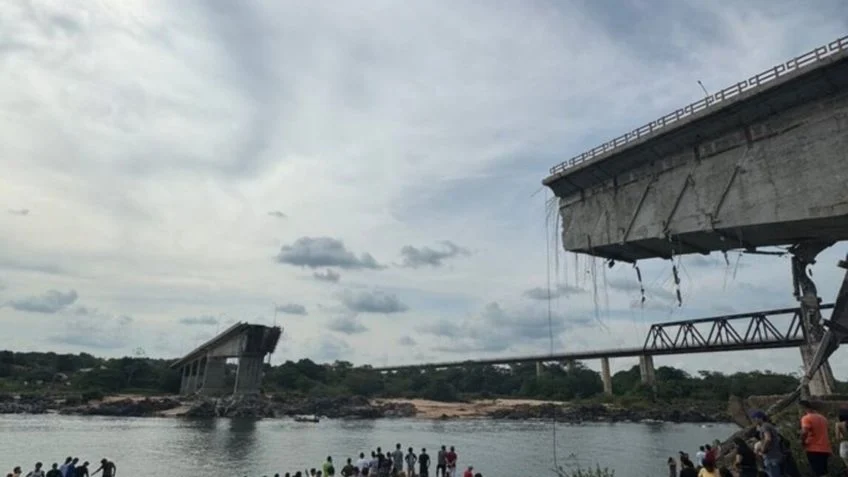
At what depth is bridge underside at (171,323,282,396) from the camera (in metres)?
93.9

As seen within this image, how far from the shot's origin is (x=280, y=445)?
49.3 metres

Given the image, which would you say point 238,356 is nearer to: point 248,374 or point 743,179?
point 248,374

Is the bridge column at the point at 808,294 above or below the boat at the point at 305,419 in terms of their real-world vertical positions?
above

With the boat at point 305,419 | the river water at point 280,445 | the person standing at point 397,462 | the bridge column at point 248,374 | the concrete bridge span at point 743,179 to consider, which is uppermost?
the concrete bridge span at point 743,179

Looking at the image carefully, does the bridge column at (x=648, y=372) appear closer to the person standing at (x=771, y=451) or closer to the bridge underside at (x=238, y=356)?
the bridge underside at (x=238, y=356)

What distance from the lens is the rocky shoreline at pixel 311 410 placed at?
269 ft

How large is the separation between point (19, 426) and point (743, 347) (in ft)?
218

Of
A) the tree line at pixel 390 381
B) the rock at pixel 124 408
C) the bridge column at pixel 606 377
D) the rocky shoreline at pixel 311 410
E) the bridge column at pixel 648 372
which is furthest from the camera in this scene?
the bridge column at pixel 606 377

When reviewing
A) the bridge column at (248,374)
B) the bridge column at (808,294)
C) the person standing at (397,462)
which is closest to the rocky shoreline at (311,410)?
the bridge column at (248,374)

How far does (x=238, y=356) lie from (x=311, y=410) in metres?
15.0

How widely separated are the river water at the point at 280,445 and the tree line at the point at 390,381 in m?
35.5

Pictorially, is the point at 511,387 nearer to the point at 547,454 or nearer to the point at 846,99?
Result: the point at 547,454

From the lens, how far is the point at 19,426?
57.6m

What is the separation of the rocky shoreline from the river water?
8.53 metres
